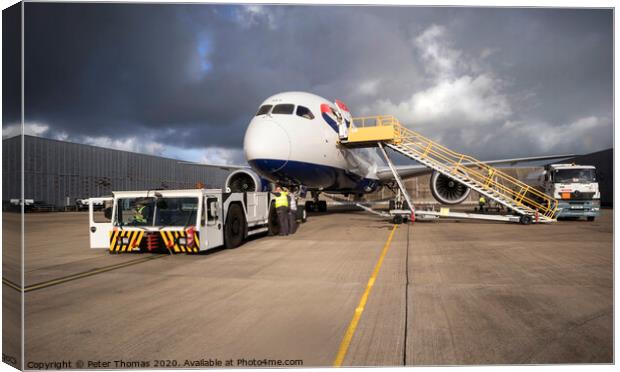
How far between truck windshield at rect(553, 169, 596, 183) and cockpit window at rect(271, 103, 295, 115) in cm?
1319

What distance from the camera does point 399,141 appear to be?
17047mm

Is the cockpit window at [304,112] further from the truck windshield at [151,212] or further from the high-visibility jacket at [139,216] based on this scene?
the high-visibility jacket at [139,216]

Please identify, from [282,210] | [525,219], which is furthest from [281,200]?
[525,219]

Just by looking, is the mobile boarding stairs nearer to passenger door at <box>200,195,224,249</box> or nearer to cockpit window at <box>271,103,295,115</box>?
cockpit window at <box>271,103,295,115</box>

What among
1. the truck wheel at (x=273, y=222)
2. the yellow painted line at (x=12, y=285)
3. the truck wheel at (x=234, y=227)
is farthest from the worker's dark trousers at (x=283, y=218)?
the yellow painted line at (x=12, y=285)

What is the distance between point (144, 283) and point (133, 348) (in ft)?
9.45

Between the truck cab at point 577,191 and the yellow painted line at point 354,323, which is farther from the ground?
the truck cab at point 577,191

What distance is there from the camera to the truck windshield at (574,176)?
18.1 metres

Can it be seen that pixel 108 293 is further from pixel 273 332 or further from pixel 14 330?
pixel 273 332

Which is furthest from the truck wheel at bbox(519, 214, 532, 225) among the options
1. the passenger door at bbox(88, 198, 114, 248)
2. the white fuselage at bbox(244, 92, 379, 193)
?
the passenger door at bbox(88, 198, 114, 248)

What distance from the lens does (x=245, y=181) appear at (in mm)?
19484

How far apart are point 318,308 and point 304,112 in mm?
11786

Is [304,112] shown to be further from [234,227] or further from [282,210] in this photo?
[234,227]

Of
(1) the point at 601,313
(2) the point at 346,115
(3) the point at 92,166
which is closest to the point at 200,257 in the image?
(1) the point at 601,313
